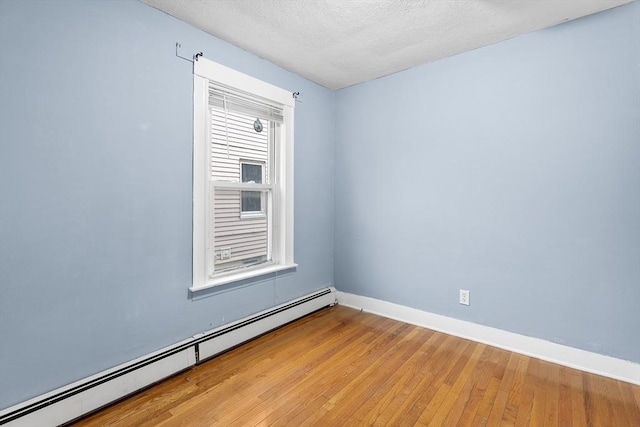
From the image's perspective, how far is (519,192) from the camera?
96.5 inches

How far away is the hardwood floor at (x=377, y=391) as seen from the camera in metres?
1.71

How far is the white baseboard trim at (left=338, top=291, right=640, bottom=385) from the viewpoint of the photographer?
2.09 metres

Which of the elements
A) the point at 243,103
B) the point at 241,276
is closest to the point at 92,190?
the point at 241,276

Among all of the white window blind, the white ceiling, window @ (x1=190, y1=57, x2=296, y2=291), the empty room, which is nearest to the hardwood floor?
the empty room

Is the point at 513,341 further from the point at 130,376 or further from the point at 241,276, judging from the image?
the point at 130,376

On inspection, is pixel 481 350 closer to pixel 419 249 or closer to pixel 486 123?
pixel 419 249

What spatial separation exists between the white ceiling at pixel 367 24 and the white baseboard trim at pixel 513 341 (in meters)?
2.40

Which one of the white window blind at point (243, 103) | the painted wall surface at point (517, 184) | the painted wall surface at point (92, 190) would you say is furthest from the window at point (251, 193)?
the painted wall surface at point (517, 184)

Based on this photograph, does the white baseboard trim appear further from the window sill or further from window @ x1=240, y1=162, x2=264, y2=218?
window @ x1=240, y1=162, x2=264, y2=218

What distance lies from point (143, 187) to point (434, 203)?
7.97 feet

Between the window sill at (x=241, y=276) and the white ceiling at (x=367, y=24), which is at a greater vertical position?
the white ceiling at (x=367, y=24)

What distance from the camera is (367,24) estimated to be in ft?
7.38

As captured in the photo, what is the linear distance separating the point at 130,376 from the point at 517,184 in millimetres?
3093

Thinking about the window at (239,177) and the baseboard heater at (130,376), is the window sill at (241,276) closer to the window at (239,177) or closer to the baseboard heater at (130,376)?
the window at (239,177)
